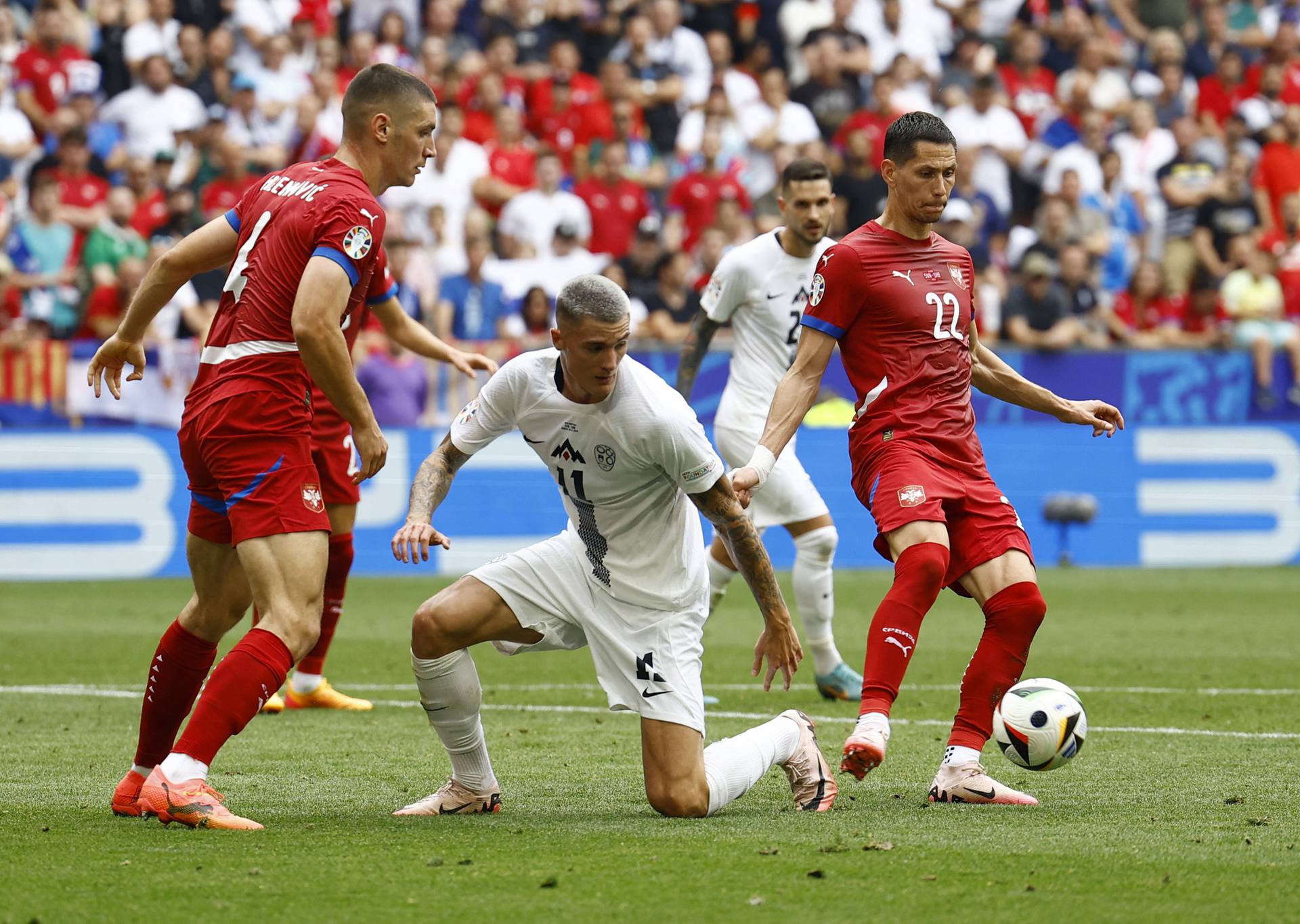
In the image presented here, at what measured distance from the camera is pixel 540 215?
18.4 meters

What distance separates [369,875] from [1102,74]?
19240 mm

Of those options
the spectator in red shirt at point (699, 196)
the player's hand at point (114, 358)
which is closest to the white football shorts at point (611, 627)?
the player's hand at point (114, 358)

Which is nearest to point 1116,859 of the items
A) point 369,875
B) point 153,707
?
point 369,875

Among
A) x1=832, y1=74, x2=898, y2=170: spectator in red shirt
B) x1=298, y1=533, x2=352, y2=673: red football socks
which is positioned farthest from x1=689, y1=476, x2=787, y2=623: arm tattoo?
x1=832, y1=74, x2=898, y2=170: spectator in red shirt

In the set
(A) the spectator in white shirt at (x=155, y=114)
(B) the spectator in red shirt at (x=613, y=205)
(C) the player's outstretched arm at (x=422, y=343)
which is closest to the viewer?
(C) the player's outstretched arm at (x=422, y=343)

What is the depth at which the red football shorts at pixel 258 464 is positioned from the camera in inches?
233

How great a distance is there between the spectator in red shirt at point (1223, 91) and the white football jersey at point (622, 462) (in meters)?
17.6

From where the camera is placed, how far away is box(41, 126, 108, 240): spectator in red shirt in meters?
17.2

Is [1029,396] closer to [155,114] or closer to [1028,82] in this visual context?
[155,114]

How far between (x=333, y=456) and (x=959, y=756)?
4049mm

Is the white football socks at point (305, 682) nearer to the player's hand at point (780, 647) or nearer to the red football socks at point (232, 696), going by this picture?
the red football socks at point (232, 696)

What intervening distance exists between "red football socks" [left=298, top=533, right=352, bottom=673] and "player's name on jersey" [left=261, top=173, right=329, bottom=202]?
341 cm

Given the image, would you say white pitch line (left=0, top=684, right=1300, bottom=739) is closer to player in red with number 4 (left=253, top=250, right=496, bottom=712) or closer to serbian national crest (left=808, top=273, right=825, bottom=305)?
player in red with number 4 (left=253, top=250, right=496, bottom=712)

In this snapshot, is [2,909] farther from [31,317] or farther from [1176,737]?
[31,317]
